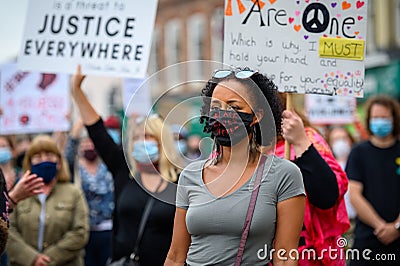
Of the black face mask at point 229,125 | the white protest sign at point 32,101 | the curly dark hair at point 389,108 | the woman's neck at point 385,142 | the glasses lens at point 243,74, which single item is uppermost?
the white protest sign at point 32,101

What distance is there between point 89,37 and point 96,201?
267cm

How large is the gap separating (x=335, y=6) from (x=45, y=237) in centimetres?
299

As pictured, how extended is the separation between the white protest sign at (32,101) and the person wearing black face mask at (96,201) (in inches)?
23.6

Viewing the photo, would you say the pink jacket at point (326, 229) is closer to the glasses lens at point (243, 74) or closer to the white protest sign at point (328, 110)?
the glasses lens at point (243, 74)

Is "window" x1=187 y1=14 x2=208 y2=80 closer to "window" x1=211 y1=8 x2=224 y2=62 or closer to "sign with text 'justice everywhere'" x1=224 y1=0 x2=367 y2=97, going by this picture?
"window" x1=211 y1=8 x2=224 y2=62

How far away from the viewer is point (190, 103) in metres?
3.68

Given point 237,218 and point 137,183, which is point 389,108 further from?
point 237,218

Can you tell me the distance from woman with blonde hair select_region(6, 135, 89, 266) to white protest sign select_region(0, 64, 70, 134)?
222 cm

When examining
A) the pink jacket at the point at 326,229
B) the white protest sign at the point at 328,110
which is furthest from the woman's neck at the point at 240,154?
the white protest sign at the point at 328,110

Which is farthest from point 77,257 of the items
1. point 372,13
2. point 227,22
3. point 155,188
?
point 372,13

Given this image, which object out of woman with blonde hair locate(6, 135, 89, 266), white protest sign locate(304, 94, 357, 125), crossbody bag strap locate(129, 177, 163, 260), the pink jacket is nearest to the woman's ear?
the pink jacket

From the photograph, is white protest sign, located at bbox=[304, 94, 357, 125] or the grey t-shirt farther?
white protest sign, located at bbox=[304, 94, 357, 125]

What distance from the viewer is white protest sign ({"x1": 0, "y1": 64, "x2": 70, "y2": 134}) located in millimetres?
8359

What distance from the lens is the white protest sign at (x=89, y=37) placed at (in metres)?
5.15
